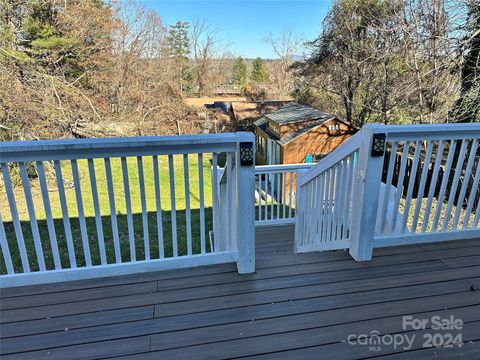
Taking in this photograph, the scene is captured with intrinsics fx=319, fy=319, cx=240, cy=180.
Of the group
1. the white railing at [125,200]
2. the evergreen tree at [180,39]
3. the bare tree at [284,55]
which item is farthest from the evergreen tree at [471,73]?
the evergreen tree at [180,39]

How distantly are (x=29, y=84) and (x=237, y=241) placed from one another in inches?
375

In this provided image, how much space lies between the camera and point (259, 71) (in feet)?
84.2

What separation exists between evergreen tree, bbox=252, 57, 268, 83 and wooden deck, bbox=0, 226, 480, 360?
23.6 m

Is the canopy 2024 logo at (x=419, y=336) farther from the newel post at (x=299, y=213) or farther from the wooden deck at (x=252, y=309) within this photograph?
the newel post at (x=299, y=213)

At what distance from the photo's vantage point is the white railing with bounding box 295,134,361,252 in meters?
2.26

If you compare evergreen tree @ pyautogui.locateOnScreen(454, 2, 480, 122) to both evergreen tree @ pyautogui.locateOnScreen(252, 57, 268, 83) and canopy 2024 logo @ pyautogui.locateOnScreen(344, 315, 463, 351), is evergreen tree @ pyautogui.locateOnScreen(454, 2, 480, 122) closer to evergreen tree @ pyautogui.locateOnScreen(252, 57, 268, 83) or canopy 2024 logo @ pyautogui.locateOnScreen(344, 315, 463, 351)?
canopy 2024 logo @ pyautogui.locateOnScreen(344, 315, 463, 351)

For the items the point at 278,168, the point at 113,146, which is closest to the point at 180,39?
the point at 278,168

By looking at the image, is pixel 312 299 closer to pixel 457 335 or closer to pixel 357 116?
pixel 457 335

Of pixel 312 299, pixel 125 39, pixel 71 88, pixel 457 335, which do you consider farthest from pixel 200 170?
pixel 125 39

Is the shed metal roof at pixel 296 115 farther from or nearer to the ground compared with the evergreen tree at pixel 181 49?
nearer to the ground

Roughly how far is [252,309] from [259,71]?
25.7 m

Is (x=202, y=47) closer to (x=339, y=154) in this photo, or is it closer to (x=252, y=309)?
(x=339, y=154)

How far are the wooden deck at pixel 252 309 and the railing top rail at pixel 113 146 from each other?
32.4 inches

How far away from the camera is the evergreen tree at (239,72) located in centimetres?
2547
